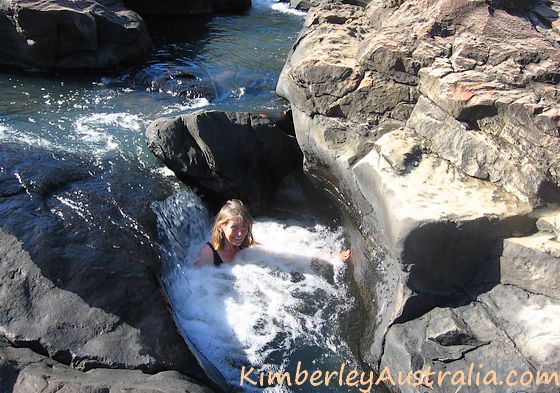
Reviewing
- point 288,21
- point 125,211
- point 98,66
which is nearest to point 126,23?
point 98,66

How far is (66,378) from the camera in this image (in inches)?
115

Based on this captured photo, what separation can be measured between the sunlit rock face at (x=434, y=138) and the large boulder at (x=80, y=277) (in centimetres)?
168

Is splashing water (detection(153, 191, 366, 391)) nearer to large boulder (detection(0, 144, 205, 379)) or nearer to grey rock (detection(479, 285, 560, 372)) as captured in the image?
large boulder (detection(0, 144, 205, 379))

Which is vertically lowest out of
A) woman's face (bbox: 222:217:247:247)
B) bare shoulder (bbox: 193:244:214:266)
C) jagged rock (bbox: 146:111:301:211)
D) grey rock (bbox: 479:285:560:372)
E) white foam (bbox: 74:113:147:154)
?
bare shoulder (bbox: 193:244:214:266)

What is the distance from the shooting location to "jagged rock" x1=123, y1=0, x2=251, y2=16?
12359 mm

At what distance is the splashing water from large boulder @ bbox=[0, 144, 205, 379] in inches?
14.9

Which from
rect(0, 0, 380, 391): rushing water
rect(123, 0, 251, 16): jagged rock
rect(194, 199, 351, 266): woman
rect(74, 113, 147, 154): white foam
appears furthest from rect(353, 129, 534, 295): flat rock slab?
rect(123, 0, 251, 16): jagged rock

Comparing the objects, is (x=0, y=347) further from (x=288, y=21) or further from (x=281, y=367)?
(x=288, y=21)

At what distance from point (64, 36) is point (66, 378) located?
6.82m

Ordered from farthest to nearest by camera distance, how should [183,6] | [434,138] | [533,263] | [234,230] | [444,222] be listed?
[183,6], [234,230], [434,138], [444,222], [533,263]

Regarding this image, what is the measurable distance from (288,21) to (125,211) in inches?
355

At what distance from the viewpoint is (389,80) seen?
A: 459cm

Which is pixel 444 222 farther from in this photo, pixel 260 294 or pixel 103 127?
pixel 103 127

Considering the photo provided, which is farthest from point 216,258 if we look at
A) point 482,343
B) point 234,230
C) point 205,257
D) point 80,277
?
point 482,343
